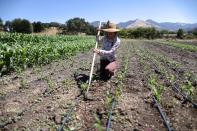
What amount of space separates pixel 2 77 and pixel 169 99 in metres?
5.19

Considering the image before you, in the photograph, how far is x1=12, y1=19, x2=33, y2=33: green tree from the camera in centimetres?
5903

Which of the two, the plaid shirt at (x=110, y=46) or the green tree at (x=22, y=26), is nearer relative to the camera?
the plaid shirt at (x=110, y=46)

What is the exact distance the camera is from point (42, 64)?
1220 cm

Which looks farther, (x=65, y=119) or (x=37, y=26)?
(x=37, y=26)

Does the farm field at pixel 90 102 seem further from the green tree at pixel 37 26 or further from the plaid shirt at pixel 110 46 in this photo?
the green tree at pixel 37 26

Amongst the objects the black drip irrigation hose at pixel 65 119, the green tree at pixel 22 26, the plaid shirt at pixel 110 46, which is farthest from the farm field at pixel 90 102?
the green tree at pixel 22 26

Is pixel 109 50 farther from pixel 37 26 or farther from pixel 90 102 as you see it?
pixel 37 26

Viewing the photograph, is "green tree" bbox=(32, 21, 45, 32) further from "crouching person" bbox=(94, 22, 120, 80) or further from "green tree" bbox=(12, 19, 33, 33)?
"crouching person" bbox=(94, 22, 120, 80)

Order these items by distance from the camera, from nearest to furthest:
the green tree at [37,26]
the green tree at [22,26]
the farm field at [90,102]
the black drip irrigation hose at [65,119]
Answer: the black drip irrigation hose at [65,119] < the farm field at [90,102] < the green tree at [22,26] < the green tree at [37,26]

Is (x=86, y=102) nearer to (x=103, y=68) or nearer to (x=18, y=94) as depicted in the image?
(x=18, y=94)

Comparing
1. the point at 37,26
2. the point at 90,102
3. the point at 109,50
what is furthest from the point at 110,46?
the point at 37,26

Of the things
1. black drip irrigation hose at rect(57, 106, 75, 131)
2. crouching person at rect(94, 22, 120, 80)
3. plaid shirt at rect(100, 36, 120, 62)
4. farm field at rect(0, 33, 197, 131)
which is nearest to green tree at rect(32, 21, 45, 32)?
farm field at rect(0, 33, 197, 131)

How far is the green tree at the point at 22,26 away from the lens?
59.0 m

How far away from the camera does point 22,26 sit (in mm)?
59625
